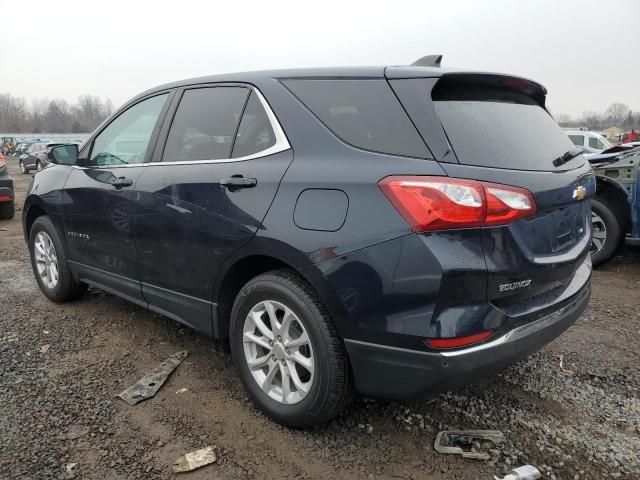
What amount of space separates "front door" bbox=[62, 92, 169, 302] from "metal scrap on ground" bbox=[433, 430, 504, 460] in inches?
81.8

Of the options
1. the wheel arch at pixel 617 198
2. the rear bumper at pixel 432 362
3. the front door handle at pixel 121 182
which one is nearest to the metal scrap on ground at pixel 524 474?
the rear bumper at pixel 432 362

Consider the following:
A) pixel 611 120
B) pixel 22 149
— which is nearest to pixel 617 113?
pixel 611 120

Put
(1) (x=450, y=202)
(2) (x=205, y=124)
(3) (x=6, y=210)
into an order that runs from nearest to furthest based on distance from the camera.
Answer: (1) (x=450, y=202), (2) (x=205, y=124), (3) (x=6, y=210)

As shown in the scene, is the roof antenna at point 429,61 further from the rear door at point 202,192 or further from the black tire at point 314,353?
the black tire at point 314,353

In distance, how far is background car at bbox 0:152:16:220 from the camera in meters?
8.94

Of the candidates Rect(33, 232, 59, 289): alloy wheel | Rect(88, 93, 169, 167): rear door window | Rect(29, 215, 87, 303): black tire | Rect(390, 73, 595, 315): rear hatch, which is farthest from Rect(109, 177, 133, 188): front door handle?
Rect(390, 73, 595, 315): rear hatch

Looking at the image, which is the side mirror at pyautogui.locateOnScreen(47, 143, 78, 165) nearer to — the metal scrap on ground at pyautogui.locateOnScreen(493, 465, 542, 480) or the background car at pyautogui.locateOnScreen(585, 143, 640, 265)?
the metal scrap on ground at pyautogui.locateOnScreen(493, 465, 542, 480)

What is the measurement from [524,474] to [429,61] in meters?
1.97

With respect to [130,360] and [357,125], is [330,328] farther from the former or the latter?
[130,360]

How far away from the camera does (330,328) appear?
2.25m

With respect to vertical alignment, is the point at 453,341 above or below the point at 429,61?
below

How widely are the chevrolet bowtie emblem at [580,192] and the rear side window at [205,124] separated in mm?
1746

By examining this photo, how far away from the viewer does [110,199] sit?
135 inches

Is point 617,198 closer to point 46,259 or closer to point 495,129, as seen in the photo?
point 495,129
